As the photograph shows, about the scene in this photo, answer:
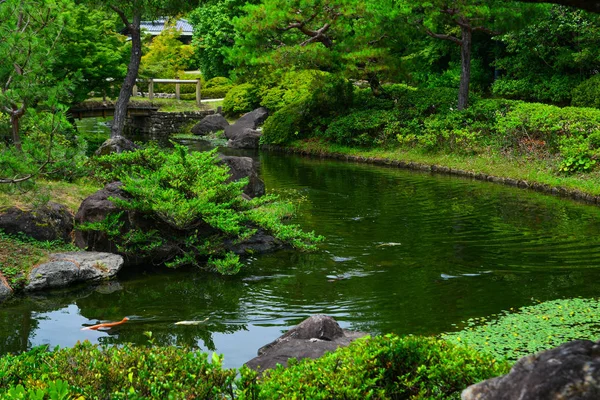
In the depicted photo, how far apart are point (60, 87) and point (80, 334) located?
3160 millimetres

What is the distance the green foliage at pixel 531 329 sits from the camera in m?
7.18

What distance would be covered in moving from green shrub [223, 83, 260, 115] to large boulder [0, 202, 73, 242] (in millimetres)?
24678

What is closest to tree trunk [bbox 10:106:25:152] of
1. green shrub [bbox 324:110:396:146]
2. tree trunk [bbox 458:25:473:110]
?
green shrub [bbox 324:110:396:146]

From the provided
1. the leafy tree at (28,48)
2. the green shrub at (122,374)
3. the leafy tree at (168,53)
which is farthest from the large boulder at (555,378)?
the leafy tree at (168,53)

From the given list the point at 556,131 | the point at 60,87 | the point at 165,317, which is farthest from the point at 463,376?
the point at 556,131

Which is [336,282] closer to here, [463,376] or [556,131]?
[463,376]

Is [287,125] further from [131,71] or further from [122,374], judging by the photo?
[122,374]

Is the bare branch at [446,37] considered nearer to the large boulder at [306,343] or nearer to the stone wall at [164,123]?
the stone wall at [164,123]

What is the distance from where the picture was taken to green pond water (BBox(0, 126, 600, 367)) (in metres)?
8.22

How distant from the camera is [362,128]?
81.7 feet

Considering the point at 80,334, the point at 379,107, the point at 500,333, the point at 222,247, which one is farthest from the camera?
the point at 379,107

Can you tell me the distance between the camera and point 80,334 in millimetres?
8141

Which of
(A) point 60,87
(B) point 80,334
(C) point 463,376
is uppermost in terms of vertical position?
(A) point 60,87

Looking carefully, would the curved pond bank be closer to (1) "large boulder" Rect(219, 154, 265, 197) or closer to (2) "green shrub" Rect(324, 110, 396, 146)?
(2) "green shrub" Rect(324, 110, 396, 146)
